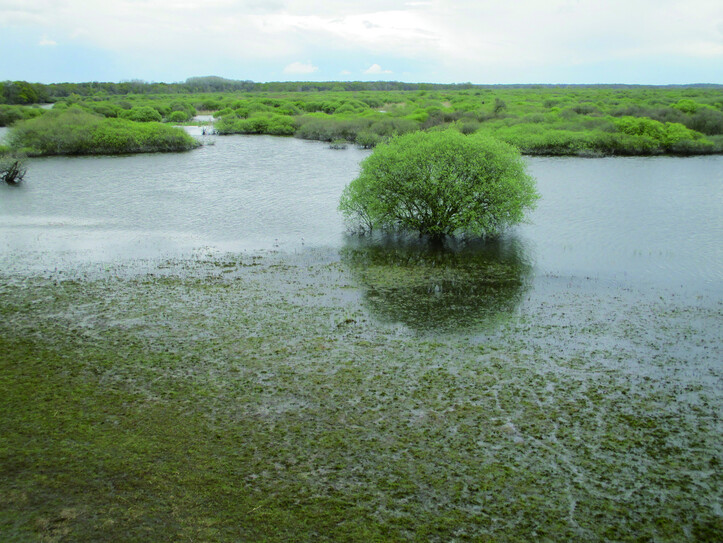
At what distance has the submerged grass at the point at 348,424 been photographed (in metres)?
9.75

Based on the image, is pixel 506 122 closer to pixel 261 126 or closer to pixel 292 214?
pixel 261 126

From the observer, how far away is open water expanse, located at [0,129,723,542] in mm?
9922

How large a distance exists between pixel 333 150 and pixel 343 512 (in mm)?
66117

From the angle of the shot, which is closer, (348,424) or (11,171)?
(348,424)

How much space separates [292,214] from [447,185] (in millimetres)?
12130

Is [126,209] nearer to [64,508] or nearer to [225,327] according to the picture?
[225,327]

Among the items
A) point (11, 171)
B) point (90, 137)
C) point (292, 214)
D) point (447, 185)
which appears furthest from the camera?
point (90, 137)

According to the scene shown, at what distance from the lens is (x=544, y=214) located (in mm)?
37094

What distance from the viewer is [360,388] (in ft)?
46.7

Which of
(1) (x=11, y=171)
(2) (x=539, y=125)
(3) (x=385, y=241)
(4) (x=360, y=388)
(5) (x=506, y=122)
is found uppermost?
(5) (x=506, y=122)

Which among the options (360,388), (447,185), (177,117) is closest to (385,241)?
(447,185)

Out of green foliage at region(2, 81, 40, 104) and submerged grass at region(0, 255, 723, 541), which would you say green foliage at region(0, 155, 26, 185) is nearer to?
submerged grass at region(0, 255, 723, 541)

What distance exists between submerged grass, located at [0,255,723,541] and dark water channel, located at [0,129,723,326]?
4146mm

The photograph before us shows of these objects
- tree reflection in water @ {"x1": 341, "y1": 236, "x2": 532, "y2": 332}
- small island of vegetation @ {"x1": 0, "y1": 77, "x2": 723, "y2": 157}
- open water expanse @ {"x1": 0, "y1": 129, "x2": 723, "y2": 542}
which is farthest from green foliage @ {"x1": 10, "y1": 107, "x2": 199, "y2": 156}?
tree reflection in water @ {"x1": 341, "y1": 236, "x2": 532, "y2": 332}
